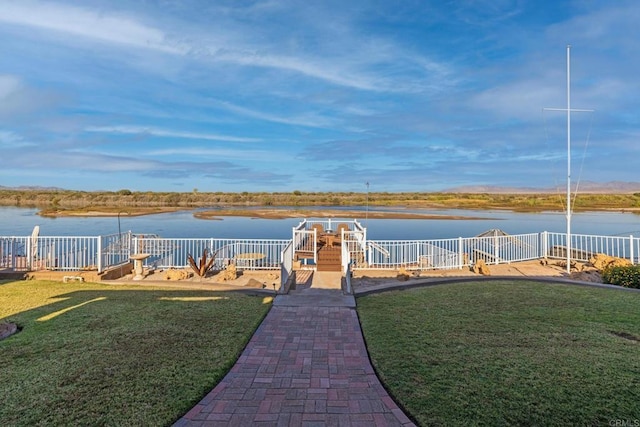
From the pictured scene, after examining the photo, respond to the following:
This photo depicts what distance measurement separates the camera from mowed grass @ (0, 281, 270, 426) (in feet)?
10.0

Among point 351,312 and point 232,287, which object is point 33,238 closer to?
point 232,287

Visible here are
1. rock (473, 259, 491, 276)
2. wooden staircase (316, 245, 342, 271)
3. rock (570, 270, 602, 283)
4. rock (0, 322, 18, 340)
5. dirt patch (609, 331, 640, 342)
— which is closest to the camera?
dirt patch (609, 331, 640, 342)

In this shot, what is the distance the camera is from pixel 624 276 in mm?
7914

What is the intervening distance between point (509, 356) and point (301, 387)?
2381mm

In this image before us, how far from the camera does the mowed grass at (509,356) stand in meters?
3.03

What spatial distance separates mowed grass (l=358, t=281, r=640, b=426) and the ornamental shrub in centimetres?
125

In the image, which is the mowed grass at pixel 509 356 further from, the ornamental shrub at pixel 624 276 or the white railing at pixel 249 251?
the white railing at pixel 249 251

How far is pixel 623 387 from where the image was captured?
131 inches

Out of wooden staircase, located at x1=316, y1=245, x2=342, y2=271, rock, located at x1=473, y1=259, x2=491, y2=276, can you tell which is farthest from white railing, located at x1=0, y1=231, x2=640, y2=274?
rock, located at x1=473, y1=259, x2=491, y2=276

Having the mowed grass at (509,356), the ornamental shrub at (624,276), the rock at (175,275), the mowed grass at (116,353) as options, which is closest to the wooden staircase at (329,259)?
the rock at (175,275)

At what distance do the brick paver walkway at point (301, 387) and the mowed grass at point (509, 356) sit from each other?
0.21 m

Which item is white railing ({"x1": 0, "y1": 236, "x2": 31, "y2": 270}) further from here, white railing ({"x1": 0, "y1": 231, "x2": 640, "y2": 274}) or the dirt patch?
the dirt patch

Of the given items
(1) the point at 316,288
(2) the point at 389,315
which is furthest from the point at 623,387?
(1) the point at 316,288

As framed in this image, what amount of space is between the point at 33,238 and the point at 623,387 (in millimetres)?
12214
